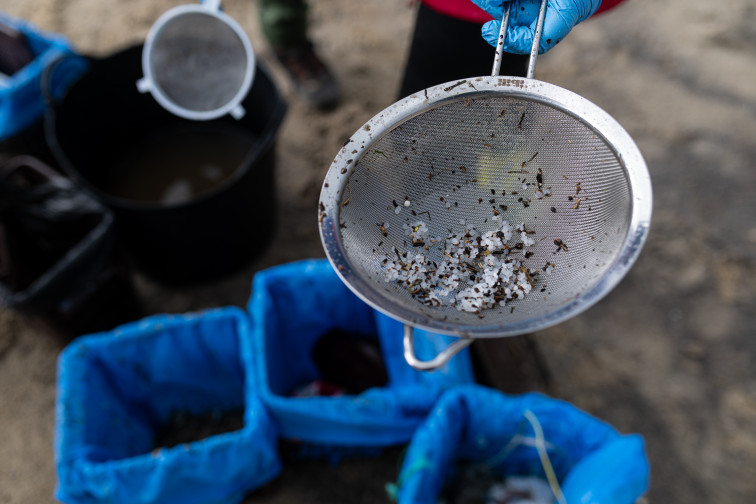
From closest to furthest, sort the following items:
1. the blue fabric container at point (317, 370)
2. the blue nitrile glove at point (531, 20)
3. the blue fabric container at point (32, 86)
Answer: the blue nitrile glove at point (531, 20)
the blue fabric container at point (317, 370)
the blue fabric container at point (32, 86)

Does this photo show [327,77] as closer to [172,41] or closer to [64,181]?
[172,41]

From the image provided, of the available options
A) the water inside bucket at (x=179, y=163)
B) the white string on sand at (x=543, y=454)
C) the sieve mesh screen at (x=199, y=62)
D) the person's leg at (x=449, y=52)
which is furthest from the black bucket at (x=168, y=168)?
the white string on sand at (x=543, y=454)

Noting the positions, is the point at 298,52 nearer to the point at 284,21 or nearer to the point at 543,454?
the point at 284,21

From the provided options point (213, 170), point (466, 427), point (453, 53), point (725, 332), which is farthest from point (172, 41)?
point (725, 332)

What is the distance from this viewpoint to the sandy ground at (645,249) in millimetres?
2133

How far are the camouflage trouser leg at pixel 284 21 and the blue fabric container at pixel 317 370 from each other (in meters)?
1.66

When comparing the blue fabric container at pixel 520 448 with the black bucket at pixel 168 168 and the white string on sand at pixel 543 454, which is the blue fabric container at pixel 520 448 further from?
the black bucket at pixel 168 168

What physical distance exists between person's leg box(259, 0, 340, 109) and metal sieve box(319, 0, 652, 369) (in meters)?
1.85

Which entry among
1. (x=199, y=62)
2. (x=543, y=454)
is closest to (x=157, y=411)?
(x=199, y=62)

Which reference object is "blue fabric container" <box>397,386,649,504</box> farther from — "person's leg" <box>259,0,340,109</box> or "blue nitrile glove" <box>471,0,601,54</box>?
"person's leg" <box>259,0,340,109</box>

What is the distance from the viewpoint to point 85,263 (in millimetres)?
1977

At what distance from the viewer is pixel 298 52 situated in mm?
3074

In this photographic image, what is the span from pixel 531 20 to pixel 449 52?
631 millimetres

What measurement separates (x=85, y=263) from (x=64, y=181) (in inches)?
15.7
